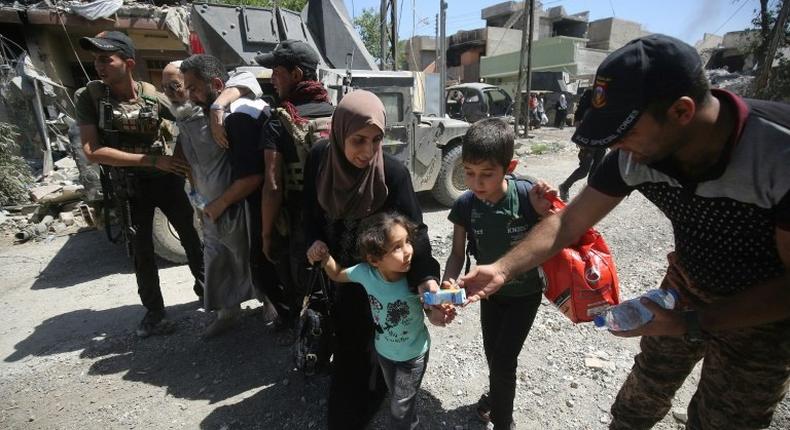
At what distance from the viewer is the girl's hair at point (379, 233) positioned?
59.0 inches

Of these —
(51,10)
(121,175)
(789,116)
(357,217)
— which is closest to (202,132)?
(121,175)

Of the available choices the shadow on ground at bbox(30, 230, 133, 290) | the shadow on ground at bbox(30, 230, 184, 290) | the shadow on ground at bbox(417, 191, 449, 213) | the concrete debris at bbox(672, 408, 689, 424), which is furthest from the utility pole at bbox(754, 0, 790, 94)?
the shadow on ground at bbox(30, 230, 133, 290)

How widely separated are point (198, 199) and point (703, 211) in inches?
98.8

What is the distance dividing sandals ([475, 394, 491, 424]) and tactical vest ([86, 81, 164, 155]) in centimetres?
259

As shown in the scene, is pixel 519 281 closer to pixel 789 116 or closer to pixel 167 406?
pixel 789 116

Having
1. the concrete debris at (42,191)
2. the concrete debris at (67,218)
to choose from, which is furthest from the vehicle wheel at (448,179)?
the concrete debris at (42,191)

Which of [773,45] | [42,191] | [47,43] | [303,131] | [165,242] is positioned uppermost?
[47,43]

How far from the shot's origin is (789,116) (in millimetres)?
1060

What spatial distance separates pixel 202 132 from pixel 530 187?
1817 millimetres

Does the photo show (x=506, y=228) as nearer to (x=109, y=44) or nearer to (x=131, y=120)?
(x=131, y=120)

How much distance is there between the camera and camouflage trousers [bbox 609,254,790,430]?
1219mm

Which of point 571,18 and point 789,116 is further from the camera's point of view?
point 571,18

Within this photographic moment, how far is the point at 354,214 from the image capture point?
5.57 feet

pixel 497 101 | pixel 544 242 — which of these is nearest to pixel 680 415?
pixel 544 242
